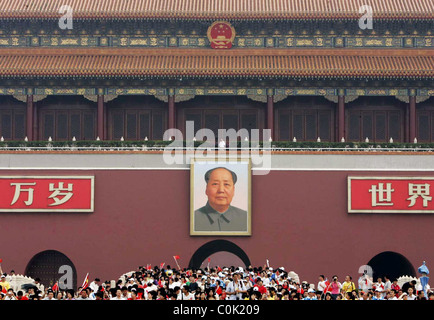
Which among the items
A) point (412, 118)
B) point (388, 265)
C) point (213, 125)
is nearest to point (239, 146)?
point (213, 125)

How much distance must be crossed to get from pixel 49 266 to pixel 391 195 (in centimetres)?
1204

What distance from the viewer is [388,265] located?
97.6ft

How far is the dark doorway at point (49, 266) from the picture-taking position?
2814 centimetres

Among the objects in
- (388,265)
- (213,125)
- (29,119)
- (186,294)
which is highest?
(29,119)

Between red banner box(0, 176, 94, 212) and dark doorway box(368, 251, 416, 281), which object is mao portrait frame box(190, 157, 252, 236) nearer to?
red banner box(0, 176, 94, 212)

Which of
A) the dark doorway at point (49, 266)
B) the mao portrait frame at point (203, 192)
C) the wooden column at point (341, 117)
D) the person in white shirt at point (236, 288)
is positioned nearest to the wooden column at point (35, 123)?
the dark doorway at point (49, 266)

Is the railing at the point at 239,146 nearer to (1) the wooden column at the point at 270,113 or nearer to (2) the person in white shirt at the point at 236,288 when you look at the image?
(1) the wooden column at the point at 270,113

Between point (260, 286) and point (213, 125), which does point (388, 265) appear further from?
point (260, 286)

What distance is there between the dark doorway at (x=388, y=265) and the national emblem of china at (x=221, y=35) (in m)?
9.73

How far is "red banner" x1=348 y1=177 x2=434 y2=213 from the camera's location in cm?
2747

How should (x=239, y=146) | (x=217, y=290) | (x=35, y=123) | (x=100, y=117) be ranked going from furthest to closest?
1. (x=35, y=123)
2. (x=100, y=117)
3. (x=239, y=146)
4. (x=217, y=290)

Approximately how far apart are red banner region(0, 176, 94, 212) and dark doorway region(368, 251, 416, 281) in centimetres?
1058

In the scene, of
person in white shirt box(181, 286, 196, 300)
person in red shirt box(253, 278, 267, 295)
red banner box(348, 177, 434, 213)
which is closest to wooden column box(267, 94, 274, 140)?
red banner box(348, 177, 434, 213)

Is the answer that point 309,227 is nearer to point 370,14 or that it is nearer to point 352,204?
point 352,204
